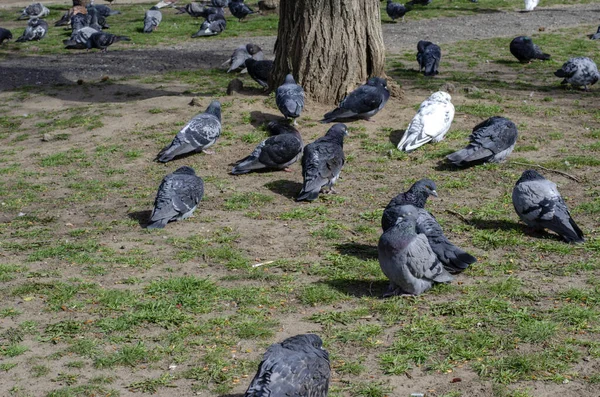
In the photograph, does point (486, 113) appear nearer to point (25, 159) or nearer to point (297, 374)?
point (25, 159)

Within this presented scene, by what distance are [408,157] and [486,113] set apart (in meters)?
1.85

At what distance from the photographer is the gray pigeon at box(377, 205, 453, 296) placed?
5.41 metres

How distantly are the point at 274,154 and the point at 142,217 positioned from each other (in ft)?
5.68

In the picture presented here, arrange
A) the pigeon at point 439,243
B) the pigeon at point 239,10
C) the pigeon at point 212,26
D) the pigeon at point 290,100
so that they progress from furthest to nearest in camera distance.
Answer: the pigeon at point 239,10, the pigeon at point 212,26, the pigeon at point 290,100, the pigeon at point 439,243

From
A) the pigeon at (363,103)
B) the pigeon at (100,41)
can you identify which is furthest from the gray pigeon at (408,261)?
the pigeon at (100,41)

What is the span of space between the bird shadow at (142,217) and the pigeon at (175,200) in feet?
0.53

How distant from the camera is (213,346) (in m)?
5.09

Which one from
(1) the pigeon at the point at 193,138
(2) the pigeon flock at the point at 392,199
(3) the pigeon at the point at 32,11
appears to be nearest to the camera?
(2) the pigeon flock at the point at 392,199

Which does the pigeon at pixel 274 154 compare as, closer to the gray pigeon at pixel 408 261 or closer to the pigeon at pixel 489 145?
the pigeon at pixel 489 145

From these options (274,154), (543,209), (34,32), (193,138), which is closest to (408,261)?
(543,209)

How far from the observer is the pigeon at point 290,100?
9.68 meters

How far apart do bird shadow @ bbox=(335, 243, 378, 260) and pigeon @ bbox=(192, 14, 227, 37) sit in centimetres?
1313

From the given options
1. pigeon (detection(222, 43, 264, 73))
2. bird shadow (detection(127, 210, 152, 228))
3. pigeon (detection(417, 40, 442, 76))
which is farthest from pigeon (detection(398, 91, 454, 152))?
pigeon (detection(222, 43, 264, 73))

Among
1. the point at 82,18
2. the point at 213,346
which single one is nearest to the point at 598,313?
the point at 213,346
